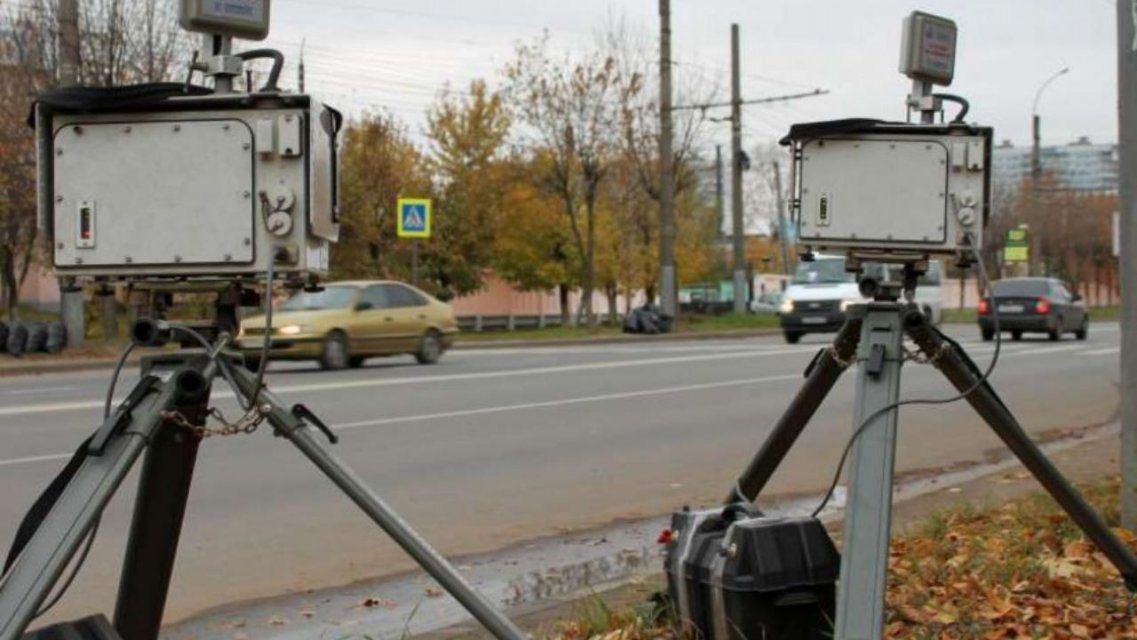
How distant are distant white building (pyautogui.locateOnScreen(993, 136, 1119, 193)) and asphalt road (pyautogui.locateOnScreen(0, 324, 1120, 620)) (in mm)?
54538

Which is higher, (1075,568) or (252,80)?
(252,80)

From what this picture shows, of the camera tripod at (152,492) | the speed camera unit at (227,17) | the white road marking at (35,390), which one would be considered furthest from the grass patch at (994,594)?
the white road marking at (35,390)

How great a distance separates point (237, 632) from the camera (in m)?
6.36

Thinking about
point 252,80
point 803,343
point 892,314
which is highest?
point 252,80

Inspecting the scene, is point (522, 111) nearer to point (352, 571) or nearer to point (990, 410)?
point (352, 571)

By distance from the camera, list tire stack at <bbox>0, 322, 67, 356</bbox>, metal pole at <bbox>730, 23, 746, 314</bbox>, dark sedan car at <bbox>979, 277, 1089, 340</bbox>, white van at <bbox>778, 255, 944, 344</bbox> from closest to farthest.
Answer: tire stack at <bbox>0, 322, 67, 356</bbox>, white van at <bbox>778, 255, 944, 344</bbox>, dark sedan car at <bbox>979, 277, 1089, 340</bbox>, metal pole at <bbox>730, 23, 746, 314</bbox>

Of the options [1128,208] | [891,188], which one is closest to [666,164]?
[1128,208]

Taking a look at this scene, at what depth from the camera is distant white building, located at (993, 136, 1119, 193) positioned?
76.8 metres

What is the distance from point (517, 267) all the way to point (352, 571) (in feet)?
157

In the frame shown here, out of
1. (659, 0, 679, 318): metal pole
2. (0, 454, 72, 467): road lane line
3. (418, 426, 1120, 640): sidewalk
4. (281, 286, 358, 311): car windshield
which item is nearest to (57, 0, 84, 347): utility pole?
(281, 286, 358, 311): car windshield

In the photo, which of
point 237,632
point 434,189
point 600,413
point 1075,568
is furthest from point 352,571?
point 434,189

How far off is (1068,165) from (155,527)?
9796 cm

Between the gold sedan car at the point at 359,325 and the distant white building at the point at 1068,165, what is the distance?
2004 inches

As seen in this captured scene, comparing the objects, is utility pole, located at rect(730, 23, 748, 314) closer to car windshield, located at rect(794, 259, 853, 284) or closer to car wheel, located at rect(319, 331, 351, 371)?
car windshield, located at rect(794, 259, 853, 284)
